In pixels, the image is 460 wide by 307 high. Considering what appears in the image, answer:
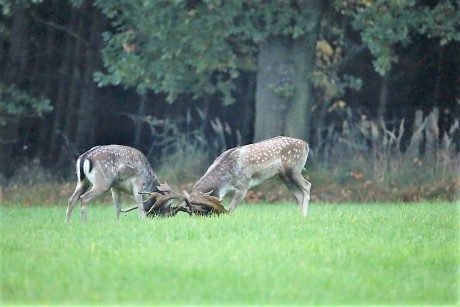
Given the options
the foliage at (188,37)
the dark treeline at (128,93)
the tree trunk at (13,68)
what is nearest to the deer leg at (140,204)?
the foliage at (188,37)

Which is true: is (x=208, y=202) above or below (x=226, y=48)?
below

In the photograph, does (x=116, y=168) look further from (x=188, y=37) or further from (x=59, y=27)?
(x=59, y=27)

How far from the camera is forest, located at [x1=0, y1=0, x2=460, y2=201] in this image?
68.6 ft

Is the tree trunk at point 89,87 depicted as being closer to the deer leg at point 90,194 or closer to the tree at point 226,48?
the tree at point 226,48

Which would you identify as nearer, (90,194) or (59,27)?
(90,194)

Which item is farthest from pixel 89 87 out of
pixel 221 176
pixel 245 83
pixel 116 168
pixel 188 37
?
pixel 221 176

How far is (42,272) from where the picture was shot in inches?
361

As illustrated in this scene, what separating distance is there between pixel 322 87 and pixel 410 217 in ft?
36.3

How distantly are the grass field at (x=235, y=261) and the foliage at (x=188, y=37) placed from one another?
853 centimetres

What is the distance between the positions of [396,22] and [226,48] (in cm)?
340

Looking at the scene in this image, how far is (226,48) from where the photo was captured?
2147 cm

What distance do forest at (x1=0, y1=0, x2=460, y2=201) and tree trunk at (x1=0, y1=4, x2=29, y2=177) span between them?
33 millimetres

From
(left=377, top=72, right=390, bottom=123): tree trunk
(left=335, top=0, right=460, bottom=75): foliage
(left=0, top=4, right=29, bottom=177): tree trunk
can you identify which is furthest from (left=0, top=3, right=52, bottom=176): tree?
(left=377, top=72, right=390, bottom=123): tree trunk

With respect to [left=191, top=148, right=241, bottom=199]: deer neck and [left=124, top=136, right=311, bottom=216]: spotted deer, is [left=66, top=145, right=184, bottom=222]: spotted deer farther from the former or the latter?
[left=124, top=136, right=311, bottom=216]: spotted deer
